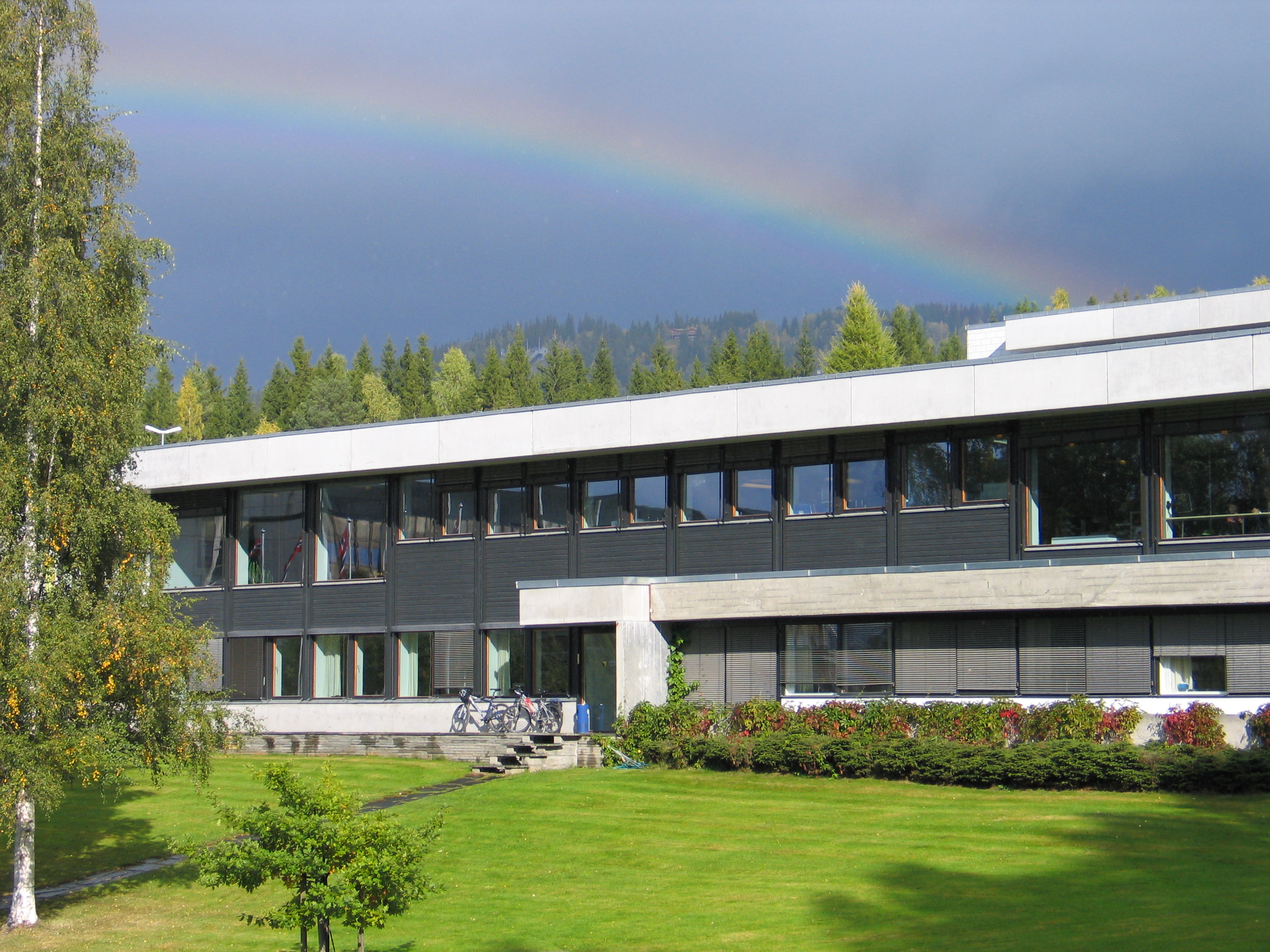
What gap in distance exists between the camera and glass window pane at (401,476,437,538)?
120 ft

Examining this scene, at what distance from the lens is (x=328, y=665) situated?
3816 centimetres

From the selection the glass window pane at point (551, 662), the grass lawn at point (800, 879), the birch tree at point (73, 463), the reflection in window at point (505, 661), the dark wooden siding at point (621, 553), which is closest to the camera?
the grass lawn at point (800, 879)

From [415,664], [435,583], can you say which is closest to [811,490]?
[435,583]

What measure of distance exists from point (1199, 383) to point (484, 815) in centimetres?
1602

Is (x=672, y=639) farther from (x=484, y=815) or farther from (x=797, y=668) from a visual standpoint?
(x=484, y=815)

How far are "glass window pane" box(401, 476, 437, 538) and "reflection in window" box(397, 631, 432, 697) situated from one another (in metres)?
2.70

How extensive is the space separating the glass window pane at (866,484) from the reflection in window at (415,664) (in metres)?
12.4

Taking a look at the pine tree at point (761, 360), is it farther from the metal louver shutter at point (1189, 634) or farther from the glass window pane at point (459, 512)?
the metal louver shutter at point (1189, 634)

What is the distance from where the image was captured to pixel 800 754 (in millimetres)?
27625

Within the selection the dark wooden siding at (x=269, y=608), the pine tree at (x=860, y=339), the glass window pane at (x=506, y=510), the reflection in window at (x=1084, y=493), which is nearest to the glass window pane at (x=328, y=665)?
the dark wooden siding at (x=269, y=608)

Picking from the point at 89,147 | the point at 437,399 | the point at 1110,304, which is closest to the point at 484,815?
the point at 89,147

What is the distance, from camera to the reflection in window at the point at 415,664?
1439 inches

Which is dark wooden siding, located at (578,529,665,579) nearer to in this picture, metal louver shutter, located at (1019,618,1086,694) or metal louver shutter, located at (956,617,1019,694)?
metal louver shutter, located at (956,617,1019,694)

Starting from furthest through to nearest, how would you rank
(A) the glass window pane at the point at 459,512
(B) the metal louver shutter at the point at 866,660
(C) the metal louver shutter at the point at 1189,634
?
(A) the glass window pane at the point at 459,512
(B) the metal louver shutter at the point at 866,660
(C) the metal louver shutter at the point at 1189,634
